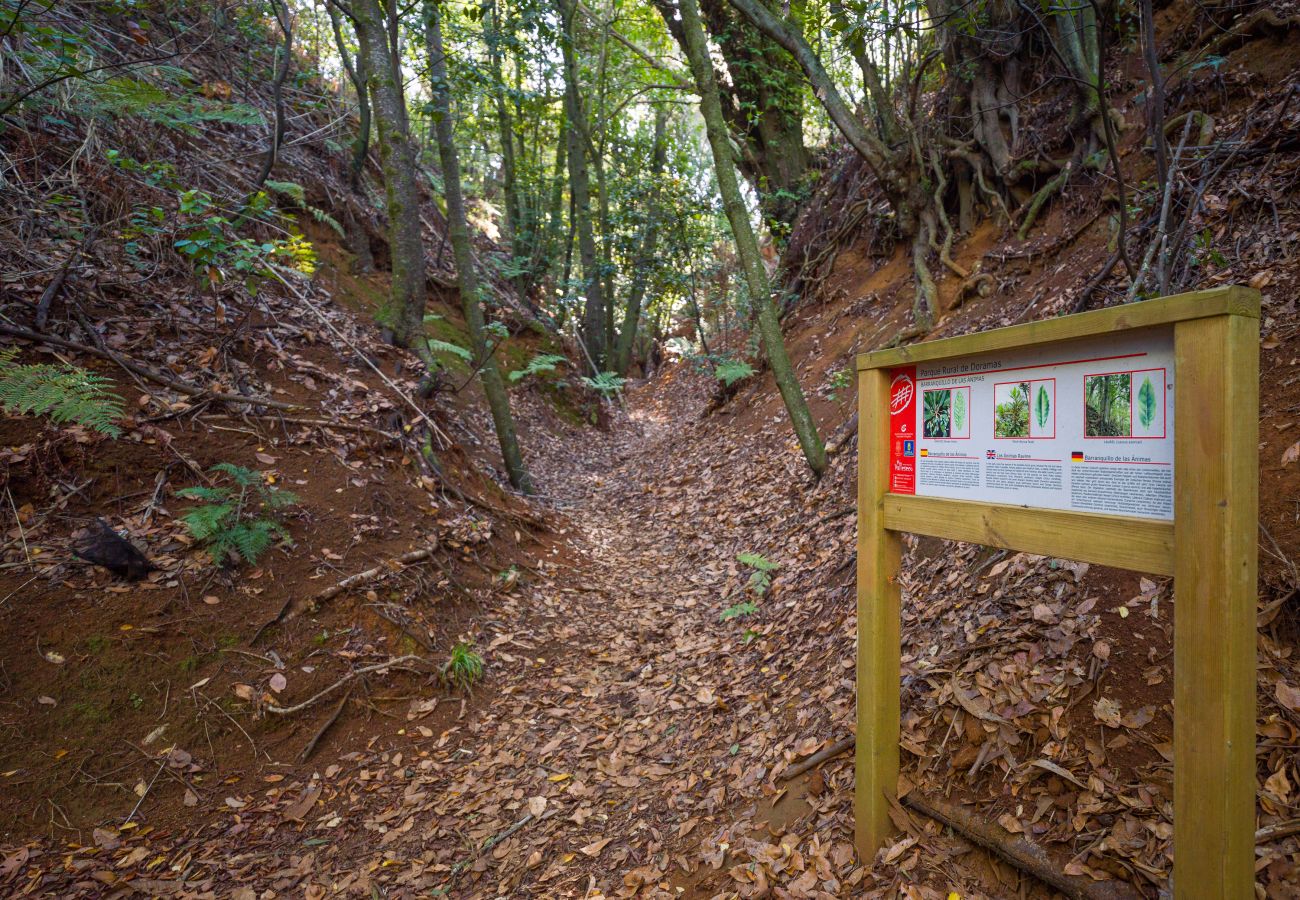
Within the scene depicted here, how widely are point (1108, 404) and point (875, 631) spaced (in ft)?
4.03

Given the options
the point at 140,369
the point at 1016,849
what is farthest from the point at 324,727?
the point at 1016,849

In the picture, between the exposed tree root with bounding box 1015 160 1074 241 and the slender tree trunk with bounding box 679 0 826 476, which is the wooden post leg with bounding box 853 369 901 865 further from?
the exposed tree root with bounding box 1015 160 1074 241

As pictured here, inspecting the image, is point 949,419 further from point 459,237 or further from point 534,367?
point 534,367

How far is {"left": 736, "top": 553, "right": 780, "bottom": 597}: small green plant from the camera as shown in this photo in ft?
18.4

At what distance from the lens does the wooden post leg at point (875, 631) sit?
8.41ft

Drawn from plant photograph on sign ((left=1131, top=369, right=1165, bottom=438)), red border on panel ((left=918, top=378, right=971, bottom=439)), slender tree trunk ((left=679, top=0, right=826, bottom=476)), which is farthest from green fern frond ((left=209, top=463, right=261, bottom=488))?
plant photograph on sign ((left=1131, top=369, right=1165, bottom=438))

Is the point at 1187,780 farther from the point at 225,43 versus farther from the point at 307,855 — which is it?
the point at 225,43

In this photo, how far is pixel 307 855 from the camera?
3264 mm

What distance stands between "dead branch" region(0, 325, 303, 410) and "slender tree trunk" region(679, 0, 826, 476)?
4869 mm

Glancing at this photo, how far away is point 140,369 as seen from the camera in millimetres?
5039

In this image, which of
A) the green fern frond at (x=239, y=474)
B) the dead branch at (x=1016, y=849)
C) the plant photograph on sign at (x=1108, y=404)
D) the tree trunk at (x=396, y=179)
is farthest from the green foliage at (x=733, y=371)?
the plant photograph on sign at (x=1108, y=404)

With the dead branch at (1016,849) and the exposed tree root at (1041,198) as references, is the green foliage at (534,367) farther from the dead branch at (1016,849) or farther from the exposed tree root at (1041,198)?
the dead branch at (1016,849)

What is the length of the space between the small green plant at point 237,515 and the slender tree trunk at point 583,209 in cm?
1103

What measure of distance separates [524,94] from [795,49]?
11.6 ft
